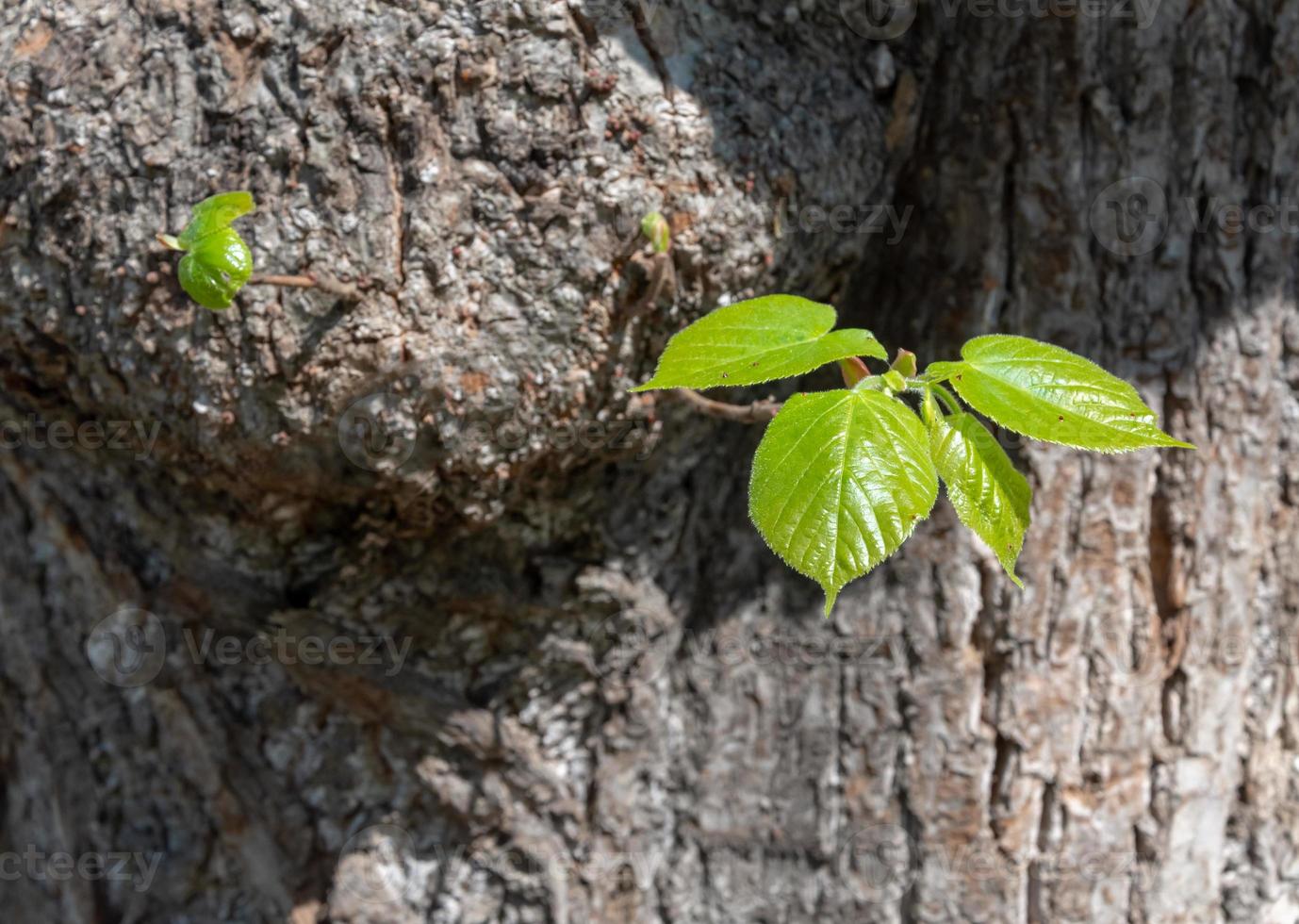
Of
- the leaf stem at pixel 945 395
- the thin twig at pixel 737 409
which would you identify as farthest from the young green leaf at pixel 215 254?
the leaf stem at pixel 945 395

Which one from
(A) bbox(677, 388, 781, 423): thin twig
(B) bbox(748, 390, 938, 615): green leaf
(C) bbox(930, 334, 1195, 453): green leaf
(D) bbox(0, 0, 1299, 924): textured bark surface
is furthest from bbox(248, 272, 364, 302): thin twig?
(C) bbox(930, 334, 1195, 453): green leaf

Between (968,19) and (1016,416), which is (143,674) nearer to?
(1016,416)

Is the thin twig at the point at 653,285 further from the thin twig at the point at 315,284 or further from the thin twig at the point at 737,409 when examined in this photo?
the thin twig at the point at 315,284

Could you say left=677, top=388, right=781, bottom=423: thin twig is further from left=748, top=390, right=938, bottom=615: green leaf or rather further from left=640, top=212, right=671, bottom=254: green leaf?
left=748, top=390, right=938, bottom=615: green leaf

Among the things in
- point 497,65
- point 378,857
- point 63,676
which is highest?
point 497,65

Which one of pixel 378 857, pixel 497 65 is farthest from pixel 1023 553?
pixel 378 857

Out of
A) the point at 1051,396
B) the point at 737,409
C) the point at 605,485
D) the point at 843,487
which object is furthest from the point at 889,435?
the point at 605,485

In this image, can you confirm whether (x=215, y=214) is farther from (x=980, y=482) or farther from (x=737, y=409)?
(x=980, y=482)
